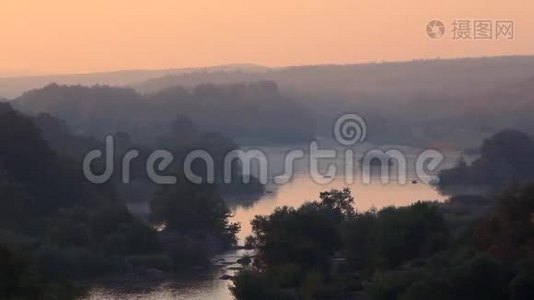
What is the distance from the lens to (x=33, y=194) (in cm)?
1459

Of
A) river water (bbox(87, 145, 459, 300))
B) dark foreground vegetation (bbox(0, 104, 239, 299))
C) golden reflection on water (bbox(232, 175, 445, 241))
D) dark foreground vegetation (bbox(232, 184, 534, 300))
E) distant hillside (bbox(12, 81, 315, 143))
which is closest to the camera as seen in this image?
dark foreground vegetation (bbox(232, 184, 534, 300))

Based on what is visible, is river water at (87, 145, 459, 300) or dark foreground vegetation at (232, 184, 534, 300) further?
river water at (87, 145, 459, 300)

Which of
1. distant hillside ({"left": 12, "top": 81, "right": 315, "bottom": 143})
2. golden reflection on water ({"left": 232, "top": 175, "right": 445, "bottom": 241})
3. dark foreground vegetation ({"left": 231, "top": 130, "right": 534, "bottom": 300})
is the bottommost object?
dark foreground vegetation ({"left": 231, "top": 130, "right": 534, "bottom": 300})

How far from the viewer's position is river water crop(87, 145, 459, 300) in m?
10.5

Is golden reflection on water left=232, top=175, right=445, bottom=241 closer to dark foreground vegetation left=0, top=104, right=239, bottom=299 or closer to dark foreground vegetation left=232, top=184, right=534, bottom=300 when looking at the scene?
dark foreground vegetation left=0, top=104, right=239, bottom=299

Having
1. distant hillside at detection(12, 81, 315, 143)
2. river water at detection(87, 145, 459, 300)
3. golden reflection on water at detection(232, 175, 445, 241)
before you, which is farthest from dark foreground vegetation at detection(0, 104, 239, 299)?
distant hillside at detection(12, 81, 315, 143)

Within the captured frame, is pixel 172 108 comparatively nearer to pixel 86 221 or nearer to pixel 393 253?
pixel 86 221

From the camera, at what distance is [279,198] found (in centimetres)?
1631

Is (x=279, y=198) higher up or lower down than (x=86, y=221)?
higher up

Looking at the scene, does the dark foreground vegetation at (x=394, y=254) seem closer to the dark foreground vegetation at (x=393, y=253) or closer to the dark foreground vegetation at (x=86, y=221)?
the dark foreground vegetation at (x=393, y=253)

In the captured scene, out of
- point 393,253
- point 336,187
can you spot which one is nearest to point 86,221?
point 336,187

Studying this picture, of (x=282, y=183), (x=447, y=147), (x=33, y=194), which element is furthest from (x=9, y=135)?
(x=447, y=147)

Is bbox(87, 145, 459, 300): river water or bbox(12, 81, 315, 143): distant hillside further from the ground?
bbox(12, 81, 315, 143): distant hillside

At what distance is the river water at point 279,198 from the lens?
34.4 ft
